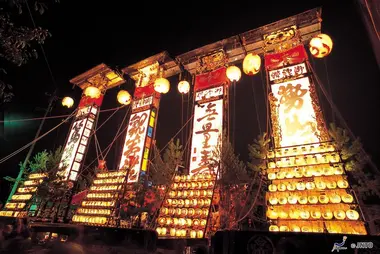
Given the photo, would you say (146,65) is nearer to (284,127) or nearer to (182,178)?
(182,178)

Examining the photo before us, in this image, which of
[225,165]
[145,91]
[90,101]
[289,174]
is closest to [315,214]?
[289,174]

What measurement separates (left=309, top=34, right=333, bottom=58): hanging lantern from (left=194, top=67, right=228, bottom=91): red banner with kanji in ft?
15.4

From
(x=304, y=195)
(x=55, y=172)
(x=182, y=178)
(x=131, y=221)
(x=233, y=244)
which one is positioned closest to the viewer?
(x=233, y=244)

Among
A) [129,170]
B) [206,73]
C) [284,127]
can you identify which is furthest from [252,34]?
[129,170]

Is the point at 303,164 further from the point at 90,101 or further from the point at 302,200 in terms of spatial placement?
the point at 90,101

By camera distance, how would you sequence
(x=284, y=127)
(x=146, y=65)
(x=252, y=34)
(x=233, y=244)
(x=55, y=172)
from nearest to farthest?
(x=233, y=244)
(x=284, y=127)
(x=252, y=34)
(x=55, y=172)
(x=146, y=65)

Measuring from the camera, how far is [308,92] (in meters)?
9.48

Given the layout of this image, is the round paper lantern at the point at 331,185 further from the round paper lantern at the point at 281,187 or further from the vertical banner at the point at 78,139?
the vertical banner at the point at 78,139

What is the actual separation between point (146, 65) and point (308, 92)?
37.3 feet

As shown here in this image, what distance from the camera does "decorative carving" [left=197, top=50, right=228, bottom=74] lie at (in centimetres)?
1376

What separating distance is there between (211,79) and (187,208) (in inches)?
294

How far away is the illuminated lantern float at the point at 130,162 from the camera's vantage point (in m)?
11.5

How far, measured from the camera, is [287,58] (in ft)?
35.9

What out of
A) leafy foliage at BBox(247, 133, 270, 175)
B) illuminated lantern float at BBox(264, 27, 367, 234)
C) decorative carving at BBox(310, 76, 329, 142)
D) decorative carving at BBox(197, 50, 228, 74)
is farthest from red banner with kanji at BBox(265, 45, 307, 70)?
leafy foliage at BBox(247, 133, 270, 175)
